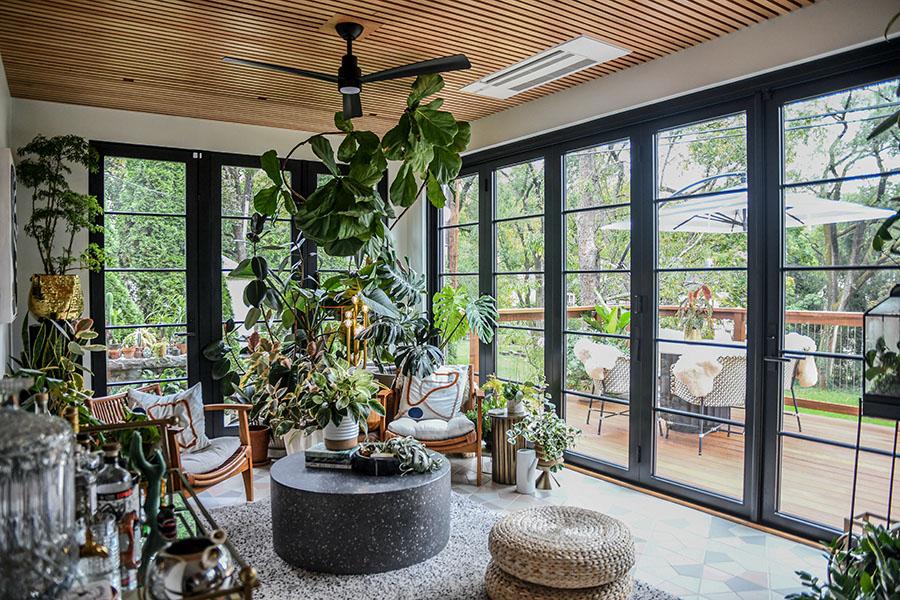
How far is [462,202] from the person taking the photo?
6.17 m

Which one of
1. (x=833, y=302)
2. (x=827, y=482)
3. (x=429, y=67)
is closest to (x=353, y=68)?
(x=429, y=67)

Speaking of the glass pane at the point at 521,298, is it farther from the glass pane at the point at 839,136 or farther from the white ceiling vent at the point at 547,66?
the glass pane at the point at 839,136

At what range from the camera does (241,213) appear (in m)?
5.82

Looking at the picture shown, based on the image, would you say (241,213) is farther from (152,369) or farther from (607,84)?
(607,84)

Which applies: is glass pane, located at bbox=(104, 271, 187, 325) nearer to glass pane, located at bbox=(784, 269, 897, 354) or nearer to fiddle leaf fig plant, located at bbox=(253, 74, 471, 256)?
fiddle leaf fig plant, located at bbox=(253, 74, 471, 256)

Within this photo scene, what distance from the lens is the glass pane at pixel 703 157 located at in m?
3.90

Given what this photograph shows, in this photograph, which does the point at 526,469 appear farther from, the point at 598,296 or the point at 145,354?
the point at 145,354

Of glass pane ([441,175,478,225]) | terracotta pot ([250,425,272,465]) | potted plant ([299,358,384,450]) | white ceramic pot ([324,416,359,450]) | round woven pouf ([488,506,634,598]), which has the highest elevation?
glass pane ([441,175,478,225])

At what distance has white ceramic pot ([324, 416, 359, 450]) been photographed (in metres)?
3.57

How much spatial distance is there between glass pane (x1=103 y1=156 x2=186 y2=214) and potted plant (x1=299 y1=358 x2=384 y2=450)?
2554 mm

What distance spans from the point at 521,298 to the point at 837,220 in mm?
2569

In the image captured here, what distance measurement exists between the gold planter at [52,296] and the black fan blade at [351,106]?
2339mm

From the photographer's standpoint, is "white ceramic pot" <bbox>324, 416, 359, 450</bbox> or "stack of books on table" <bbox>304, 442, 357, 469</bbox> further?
"white ceramic pot" <bbox>324, 416, 359, 450</bbox>

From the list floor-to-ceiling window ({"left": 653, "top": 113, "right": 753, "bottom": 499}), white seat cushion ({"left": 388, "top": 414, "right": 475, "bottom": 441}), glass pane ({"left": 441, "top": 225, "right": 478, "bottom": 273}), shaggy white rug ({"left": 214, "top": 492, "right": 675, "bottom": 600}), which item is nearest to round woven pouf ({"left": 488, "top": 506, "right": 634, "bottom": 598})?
shaggy white rug ({"left": 214, "top": 492, "right": 675, "bottom": 600})
